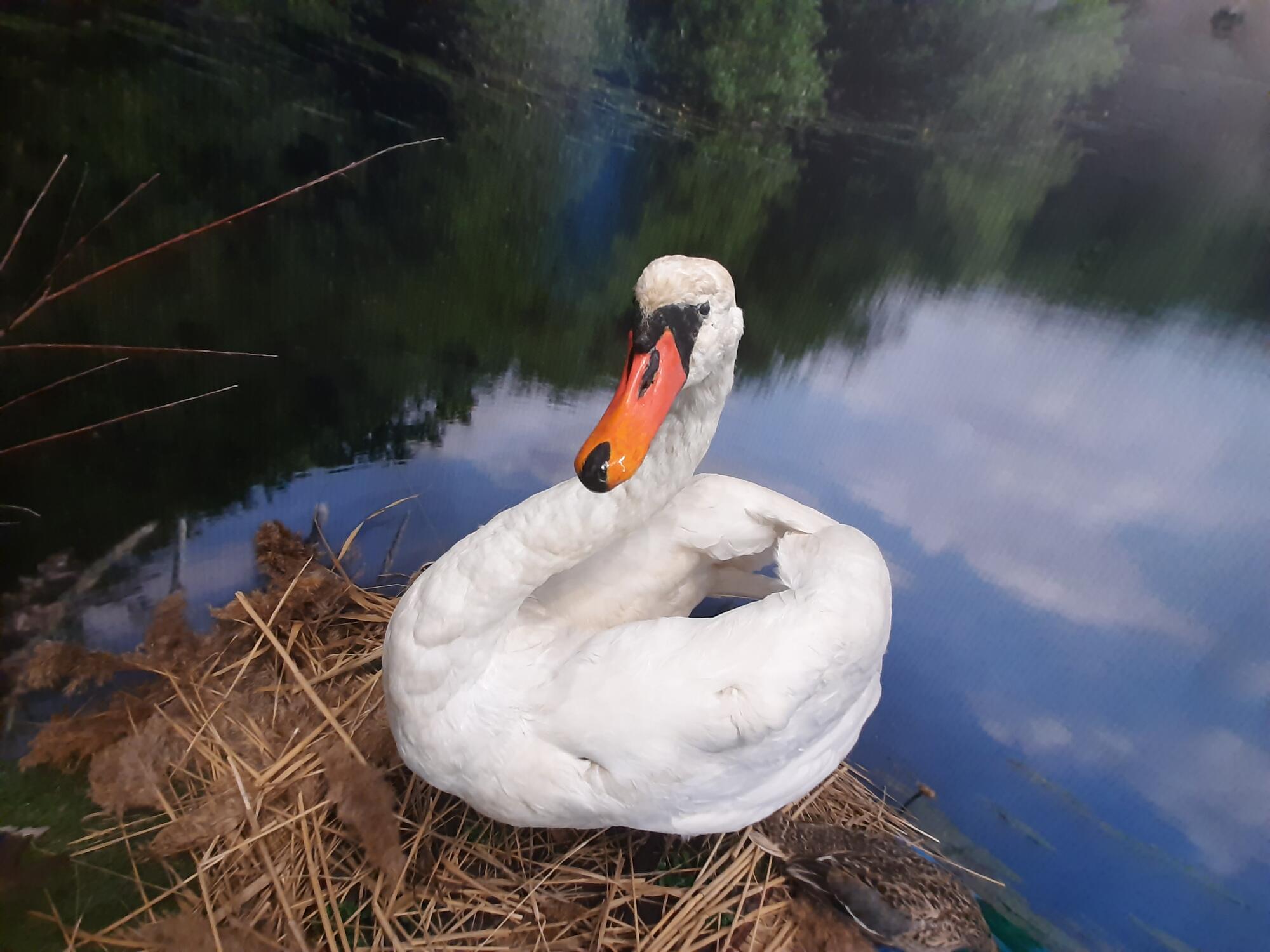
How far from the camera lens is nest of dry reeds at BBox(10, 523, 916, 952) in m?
0.80

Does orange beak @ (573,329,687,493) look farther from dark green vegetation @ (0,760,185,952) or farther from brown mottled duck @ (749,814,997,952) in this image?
dark green vegetation @ (0,760,185,952)

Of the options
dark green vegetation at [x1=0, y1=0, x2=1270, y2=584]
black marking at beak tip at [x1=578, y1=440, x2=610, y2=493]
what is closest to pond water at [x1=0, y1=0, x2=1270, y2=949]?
dark green vegetation at [x1=0, y1=0, x2=1270, y2=584]

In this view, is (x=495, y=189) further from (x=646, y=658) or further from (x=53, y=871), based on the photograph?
(x=53, y=871)

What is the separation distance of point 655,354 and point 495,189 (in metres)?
0.53

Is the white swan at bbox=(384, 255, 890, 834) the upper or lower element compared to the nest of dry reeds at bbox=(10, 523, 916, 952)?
upper

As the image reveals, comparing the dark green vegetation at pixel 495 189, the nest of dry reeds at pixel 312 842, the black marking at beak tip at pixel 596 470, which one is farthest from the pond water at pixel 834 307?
the black marking at beak tip at pixel 596 470

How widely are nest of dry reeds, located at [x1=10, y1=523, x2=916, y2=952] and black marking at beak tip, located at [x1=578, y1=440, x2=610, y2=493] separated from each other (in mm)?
606

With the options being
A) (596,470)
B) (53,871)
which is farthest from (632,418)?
(53,871)

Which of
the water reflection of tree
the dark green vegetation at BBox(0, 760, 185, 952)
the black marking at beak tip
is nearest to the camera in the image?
the black marking at beak tip

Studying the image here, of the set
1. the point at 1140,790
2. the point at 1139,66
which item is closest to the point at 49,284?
the point at 1139,66

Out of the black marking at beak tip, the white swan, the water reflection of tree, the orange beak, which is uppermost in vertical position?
the water reflection of tree

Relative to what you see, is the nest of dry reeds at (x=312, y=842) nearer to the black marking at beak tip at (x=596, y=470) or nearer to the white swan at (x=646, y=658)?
the white swan at (x=646, y=658)

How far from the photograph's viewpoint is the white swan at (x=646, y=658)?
0.60m

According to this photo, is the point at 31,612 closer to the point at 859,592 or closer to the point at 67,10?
the point at 67,10
